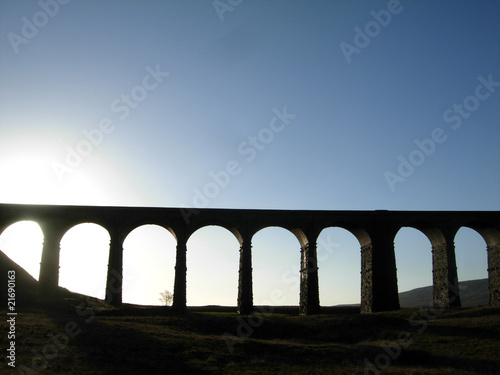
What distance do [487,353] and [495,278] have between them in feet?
67.1

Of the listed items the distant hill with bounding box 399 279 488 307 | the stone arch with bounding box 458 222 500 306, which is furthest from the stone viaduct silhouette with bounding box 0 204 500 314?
the distant hill with bounding box 399 279 488 307

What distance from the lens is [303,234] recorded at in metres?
43.0

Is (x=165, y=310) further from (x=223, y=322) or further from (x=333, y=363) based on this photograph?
(x=333, y=363)

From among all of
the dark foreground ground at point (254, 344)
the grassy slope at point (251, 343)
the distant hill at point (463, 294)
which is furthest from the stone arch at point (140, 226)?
the distant hill at point (463, 294)

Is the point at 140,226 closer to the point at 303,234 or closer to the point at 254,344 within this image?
the point at 303,234

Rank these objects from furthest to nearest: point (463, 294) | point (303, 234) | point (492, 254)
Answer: point (463, 294)
point (492, 254)
point (303, 234)

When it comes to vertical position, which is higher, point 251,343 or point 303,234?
point 303,234

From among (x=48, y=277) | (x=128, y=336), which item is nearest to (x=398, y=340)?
(x=128, y=336)

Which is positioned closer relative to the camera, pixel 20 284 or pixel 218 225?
pixel 20 284

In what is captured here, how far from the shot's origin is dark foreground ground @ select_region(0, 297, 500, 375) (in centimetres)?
2331

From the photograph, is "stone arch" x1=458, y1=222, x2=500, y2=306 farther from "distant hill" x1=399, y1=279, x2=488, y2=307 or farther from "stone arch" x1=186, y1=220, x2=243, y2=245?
"distant hill" x1=399, y1=279, x2=488, y2=307

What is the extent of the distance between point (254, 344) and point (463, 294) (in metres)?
149

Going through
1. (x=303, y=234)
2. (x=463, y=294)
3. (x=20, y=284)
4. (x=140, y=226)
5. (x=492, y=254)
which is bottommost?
(x=463, y=294)

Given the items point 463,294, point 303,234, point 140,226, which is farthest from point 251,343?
point 463,294
